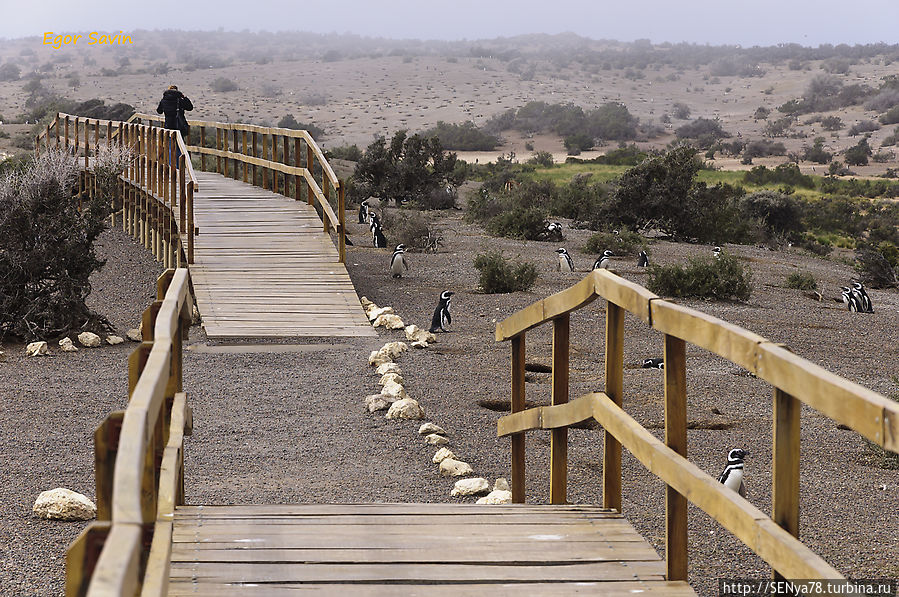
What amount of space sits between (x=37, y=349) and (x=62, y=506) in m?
5.61

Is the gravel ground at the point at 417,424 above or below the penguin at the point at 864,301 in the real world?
above

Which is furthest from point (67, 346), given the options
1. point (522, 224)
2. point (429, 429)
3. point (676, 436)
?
point (522, 224)

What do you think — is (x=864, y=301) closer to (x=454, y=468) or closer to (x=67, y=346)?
(x=454, y=468)

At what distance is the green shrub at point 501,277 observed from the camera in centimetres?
1524

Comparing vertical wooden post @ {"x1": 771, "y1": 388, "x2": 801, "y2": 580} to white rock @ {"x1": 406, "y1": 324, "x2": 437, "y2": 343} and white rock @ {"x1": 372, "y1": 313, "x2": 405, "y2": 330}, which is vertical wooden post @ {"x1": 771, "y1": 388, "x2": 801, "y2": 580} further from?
white rock @ {"x1": 372, "y1": 313, "x2": 405, "y2": 330}

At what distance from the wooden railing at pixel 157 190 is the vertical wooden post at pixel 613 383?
10.1 metres

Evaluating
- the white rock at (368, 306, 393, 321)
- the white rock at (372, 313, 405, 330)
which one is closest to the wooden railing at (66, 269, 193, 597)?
the white rock at (372, 313, 405, 330)

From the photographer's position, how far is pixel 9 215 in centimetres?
1200

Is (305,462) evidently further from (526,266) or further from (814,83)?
(814,83)

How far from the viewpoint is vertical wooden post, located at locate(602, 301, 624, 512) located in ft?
13.4

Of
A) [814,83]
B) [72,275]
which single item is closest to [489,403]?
[72,275]

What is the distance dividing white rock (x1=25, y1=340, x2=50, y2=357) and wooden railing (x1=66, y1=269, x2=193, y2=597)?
7.44 metres

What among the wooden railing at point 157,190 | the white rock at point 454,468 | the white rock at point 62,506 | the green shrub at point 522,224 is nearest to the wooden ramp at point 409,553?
the white rock at point 62,506

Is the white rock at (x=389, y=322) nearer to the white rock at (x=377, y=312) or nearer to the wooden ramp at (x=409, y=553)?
the white rock at (x=377, y=312)
